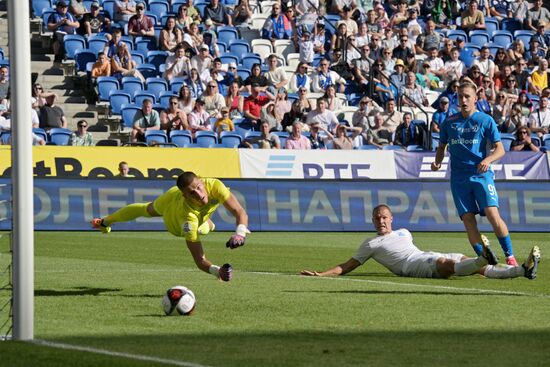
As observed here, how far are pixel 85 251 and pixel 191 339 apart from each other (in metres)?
10.5

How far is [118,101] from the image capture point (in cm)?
2916

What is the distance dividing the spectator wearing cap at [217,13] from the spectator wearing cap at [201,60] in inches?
99.5

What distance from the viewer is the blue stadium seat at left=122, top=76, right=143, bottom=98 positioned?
96.7 feet

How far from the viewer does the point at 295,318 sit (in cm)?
1018

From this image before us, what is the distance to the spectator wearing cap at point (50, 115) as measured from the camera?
2752 cm

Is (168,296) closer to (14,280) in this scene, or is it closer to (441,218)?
(14,280)

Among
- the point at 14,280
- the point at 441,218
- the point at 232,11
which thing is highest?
the point at 232,11

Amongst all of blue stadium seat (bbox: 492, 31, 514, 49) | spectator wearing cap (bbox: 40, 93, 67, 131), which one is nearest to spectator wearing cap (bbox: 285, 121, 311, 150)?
spectator wearing cap (bbox: 40, 93, 67, 131)

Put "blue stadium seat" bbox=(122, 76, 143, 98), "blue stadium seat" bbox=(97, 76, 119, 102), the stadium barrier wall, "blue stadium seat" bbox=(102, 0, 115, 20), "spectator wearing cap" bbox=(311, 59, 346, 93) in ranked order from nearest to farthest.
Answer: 1. the stadium barrier wall
2. "blue stadium seat" bbox=(97, 76, 119, 102)
3. "blue stadium seat" bbox=(122, 76, 143, 98)
4. "blue stadium seat" bbox=(102, 0, 115, 20)
5. "spectator wearing cap" bbox=(311, 59, 346, 93)

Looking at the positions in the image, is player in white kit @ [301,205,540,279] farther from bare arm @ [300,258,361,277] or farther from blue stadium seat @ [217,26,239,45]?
blue stadium seat @ [217,26,239,45]

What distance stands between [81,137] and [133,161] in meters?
1.29

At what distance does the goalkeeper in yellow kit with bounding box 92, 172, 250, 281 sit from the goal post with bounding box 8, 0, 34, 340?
142 inches

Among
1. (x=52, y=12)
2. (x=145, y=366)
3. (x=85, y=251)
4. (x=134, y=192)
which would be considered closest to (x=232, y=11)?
(x=52, y=12)

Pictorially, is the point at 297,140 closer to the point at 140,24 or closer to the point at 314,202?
the point at 314,202
